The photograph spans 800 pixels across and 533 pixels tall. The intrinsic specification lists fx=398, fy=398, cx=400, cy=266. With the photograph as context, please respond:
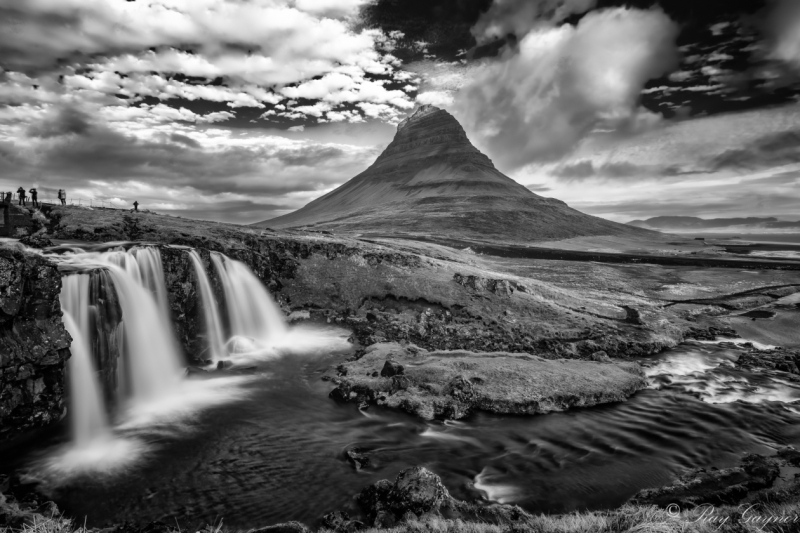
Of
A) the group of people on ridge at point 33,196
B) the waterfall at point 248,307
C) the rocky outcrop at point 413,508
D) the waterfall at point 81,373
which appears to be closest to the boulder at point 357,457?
the rocky outcrop at point 413,508

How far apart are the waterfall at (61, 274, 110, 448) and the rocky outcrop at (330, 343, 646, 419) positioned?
42.0ft

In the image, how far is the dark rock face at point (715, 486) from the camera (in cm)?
1479

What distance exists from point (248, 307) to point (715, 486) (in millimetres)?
36311

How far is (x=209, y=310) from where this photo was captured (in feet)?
115

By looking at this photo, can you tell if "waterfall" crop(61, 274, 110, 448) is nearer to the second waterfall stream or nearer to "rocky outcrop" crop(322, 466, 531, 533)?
the second waterfall stream

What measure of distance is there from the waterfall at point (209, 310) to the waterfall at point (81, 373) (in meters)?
10.1

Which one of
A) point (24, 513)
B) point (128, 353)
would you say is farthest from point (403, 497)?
point (128, 353)

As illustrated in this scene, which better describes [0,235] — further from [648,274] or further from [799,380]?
[648,274]

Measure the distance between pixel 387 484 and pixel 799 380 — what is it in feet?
107

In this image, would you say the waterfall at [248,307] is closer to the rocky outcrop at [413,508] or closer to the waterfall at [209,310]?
the waterfall at [209,310]

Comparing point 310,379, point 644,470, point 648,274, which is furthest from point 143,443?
point 648,274

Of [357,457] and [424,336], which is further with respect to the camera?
[424,336]

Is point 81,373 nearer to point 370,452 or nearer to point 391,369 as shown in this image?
point 370,452

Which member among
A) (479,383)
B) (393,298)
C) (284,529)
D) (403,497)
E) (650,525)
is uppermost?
(393,298)
